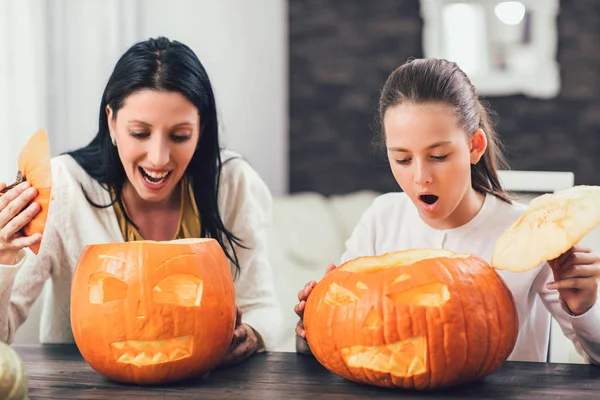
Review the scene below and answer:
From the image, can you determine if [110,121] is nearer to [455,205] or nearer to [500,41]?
[455,205]

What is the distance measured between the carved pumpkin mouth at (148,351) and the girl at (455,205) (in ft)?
0.69

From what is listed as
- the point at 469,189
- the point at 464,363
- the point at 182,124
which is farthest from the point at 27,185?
the point at 469,189

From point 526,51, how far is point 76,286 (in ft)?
8.63

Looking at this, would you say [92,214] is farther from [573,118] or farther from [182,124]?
[573,118]

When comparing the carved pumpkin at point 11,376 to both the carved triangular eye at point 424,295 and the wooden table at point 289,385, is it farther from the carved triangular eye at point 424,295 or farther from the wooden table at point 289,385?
the carved triangular eye at point 424,295

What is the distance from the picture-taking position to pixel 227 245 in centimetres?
155

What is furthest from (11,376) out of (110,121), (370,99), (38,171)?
(370,99)

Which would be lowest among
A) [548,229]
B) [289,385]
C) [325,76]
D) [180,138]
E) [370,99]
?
[289,385]

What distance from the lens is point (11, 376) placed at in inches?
32.9

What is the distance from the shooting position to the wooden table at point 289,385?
930mm

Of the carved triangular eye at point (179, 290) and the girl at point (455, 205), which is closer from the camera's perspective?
the carved triangular eye at point (179, 290)

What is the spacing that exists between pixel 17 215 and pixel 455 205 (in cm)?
74

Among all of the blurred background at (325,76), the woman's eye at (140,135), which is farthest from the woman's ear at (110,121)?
the blurred background at (325,76)

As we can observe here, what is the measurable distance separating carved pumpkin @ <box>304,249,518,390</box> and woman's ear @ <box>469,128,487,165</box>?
0.42 meters
